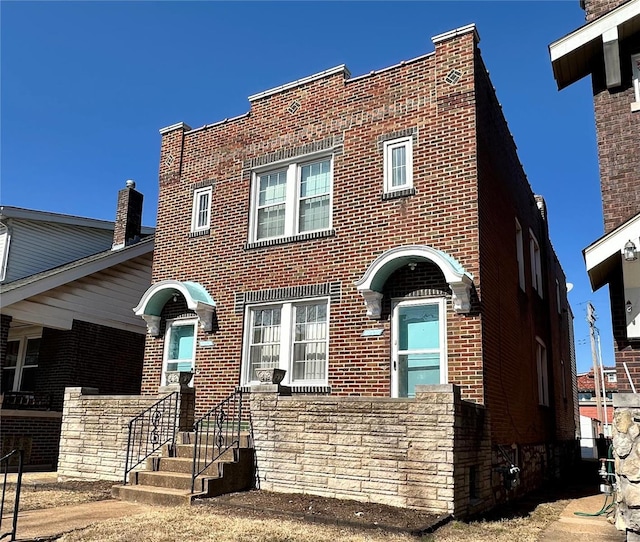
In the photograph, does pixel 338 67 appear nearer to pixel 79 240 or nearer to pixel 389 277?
pixel 389 277

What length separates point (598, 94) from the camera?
10.5 m

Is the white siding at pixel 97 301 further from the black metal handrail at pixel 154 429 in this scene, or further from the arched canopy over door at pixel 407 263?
the arched canopy over door at pixel 407 263

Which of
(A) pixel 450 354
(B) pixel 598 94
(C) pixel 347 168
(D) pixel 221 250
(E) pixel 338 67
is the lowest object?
(A) pixel 450 354

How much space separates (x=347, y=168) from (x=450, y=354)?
4.18 m

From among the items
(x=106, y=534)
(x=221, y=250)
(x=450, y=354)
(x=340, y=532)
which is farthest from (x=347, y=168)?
→ (x=106, y=534)

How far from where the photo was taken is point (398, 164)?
11.3 m

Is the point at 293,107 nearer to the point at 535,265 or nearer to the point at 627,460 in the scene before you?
the point at 535,265

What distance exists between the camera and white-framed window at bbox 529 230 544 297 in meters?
16.0

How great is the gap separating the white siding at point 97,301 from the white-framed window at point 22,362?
5.90 feet

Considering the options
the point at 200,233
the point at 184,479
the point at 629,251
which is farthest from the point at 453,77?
the point at 184,479

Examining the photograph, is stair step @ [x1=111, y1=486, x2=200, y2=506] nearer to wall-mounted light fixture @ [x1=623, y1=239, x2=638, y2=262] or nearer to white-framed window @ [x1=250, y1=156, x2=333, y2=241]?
white-framed window @ [x1=250, y1=156, x2=333, y2=241]

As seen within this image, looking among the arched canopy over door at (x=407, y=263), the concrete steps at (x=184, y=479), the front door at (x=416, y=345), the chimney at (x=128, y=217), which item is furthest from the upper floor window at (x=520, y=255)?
the chimney at (x=128, y=217)

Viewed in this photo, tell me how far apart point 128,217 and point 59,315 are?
15.1ft

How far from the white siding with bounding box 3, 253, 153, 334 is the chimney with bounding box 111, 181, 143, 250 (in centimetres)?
111
